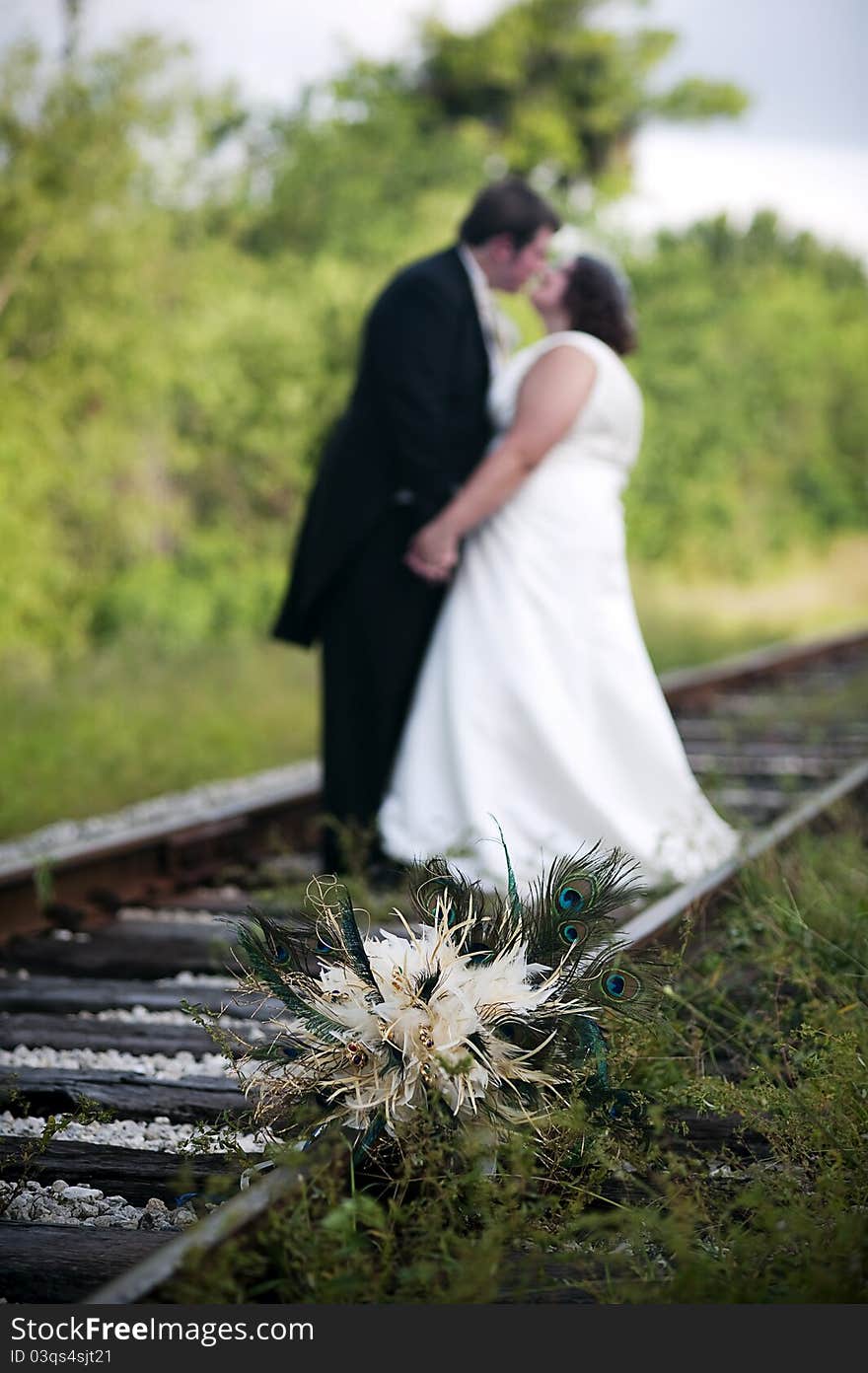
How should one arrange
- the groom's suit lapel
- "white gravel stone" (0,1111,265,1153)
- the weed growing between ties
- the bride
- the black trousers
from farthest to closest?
the black trousers < the groom's suit lapel < the bride < "white gravel stone" (0,1111,265,1153) < the weed growing between ties

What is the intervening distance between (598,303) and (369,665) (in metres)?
1.42

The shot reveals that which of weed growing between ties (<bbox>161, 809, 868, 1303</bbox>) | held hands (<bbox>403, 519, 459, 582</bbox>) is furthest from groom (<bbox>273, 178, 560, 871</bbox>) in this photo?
weed growing between ties (<bbox>161, 809, 868, 1303</bbox>)

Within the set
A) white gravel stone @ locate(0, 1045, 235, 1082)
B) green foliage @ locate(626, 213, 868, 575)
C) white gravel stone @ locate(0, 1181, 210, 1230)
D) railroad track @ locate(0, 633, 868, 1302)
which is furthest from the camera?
green foliage @ locate(626, 213, 868, 575)

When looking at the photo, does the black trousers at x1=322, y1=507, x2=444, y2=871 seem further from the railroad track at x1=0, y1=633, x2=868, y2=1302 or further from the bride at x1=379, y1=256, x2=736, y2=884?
the railroad track at x1=0, y1=633, x2=868, y2=1302

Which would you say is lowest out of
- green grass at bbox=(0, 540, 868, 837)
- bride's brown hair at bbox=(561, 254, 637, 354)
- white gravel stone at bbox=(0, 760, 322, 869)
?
green grass at bbox=(0, 540, 868, 837)

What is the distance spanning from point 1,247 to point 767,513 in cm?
1731

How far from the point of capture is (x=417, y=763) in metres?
4.89

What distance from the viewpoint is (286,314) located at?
15.6m

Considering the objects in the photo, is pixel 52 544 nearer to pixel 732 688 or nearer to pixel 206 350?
pixel 206 350

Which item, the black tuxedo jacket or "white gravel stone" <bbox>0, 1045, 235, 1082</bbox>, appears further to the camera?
the black tuxedo jacket

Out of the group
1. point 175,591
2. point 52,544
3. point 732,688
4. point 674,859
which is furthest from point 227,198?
point 674,859

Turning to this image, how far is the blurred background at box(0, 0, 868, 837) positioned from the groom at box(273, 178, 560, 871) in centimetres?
171

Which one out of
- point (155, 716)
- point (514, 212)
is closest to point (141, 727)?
point (155, 716)

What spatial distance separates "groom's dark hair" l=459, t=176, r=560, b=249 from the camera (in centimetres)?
473
